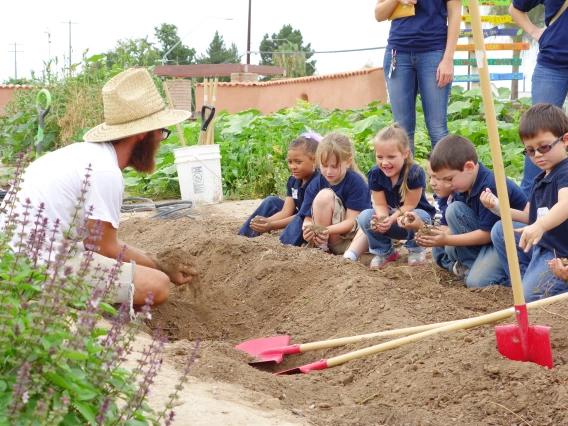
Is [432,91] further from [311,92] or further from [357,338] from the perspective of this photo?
[311,92]

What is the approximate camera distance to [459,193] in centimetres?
457

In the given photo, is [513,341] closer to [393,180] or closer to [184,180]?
[393,180]

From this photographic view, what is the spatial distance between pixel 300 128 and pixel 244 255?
453cm

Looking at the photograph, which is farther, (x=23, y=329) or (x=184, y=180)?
(x=184, y=180)

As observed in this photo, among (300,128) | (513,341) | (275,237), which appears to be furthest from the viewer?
(300,128)

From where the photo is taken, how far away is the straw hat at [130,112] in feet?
12.0

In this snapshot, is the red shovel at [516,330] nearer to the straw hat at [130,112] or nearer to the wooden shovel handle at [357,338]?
the wooden shovel handle at [357,338]

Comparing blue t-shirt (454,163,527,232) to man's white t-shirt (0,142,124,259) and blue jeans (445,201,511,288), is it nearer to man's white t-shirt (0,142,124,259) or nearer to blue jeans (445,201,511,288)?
blue jeans (445,201,511,288)

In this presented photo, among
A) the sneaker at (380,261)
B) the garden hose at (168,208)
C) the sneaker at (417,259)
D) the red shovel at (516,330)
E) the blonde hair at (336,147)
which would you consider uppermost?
the blonde hair at (336,147)

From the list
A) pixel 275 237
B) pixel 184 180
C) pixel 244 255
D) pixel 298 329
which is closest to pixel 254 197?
pixel 184 180

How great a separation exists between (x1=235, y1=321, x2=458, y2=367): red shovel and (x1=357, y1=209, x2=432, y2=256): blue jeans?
1.51 meters

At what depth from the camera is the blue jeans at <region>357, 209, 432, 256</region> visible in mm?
5012

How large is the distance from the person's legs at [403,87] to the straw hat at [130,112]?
222 centimetres

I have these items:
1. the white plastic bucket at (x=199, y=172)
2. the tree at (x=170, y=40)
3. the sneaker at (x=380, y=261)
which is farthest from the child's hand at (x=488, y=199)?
the tree at (x=170, y=40)
